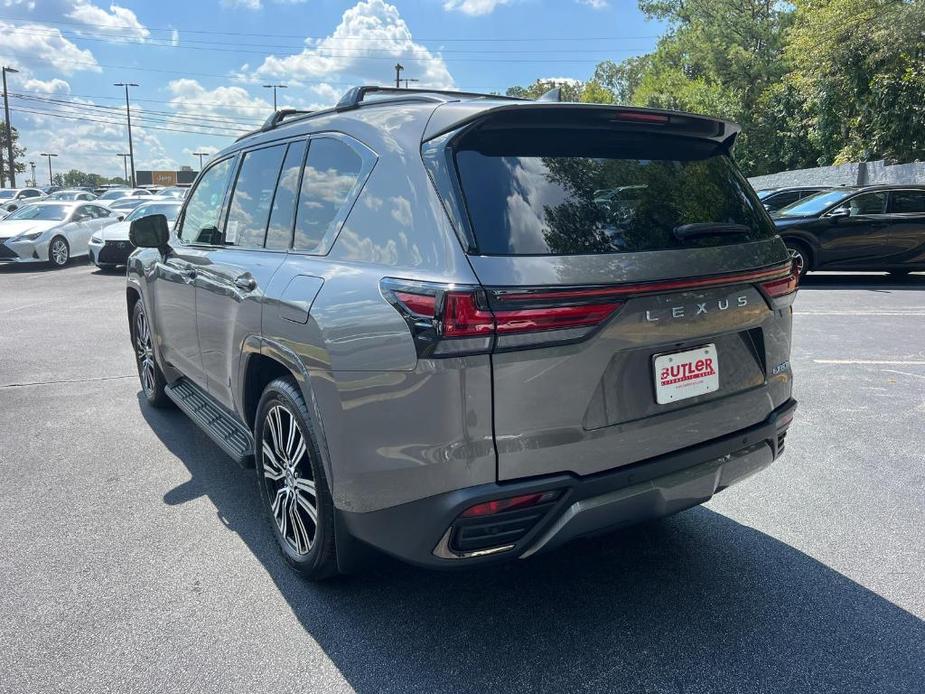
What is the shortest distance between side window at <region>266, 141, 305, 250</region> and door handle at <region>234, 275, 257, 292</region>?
6.8 inches

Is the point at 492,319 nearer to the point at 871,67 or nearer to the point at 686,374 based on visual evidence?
the point at 686,374

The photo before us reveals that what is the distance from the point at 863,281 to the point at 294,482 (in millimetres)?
12798

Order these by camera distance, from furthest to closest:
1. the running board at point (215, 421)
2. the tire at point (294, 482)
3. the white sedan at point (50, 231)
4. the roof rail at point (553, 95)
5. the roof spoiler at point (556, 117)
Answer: the white sedan at point (50, 231) < the running board at point (215, 421) < the roof rail at point (553, 95) < the tire at point (294, 482) < the roof spoiler at point (556, 117)

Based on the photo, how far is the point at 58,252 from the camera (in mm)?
17078

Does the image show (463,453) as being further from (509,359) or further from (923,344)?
(923,344)

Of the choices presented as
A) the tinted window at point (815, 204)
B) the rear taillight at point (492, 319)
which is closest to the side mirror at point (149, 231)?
the rear taillight at point (492, 319)

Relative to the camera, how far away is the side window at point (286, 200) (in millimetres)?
3264

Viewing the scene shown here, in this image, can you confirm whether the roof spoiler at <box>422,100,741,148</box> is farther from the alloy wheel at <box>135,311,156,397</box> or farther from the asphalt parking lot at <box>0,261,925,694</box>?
the alloy wheel at <box>135,311,156,397</box>

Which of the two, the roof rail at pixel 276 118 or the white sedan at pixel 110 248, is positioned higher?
the roof rail at pixel 276 118

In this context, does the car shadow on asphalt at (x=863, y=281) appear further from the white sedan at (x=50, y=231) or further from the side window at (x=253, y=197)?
the white sedan at (x=50, y=231)

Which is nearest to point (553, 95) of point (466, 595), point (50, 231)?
point (466, 595)

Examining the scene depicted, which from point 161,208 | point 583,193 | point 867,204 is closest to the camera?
point 583,193

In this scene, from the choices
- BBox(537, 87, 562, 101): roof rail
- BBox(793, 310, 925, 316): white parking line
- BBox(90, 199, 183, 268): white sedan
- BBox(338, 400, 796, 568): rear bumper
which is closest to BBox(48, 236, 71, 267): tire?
BBox(90, 199, 183, 268): white sedan

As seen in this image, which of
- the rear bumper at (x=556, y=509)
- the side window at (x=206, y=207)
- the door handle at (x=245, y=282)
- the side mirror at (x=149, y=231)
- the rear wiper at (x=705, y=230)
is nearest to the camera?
the rear bumper at (x=556, y=509)
